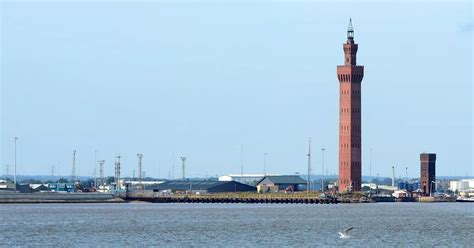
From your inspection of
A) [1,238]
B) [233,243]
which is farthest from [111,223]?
[233,243]

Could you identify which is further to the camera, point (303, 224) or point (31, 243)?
point (303, 224)

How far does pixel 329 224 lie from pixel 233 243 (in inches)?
1444

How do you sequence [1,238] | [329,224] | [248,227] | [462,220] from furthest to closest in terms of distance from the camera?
1. [462,220]
2. [329,224]
3. [248,227]
4. [1,238]

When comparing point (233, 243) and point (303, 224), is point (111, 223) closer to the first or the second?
point (303, 224)

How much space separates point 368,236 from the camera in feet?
373

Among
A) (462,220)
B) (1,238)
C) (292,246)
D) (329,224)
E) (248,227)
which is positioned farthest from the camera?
(462,220)

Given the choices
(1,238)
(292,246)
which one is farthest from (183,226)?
(292,246)

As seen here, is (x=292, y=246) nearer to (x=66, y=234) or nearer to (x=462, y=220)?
(x=66, y=234)

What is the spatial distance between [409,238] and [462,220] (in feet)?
140

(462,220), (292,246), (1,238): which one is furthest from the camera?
(462,220)

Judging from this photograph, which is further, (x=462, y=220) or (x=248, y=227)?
(x=462, y=220)

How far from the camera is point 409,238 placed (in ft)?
366

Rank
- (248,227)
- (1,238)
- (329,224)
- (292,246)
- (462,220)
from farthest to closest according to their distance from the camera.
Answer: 1. (462,220)
2. (329,224)
3. (248,227)
4. (1,238)
5. (292,246)

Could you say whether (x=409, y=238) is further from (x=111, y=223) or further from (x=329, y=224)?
(x=111, y=223)
